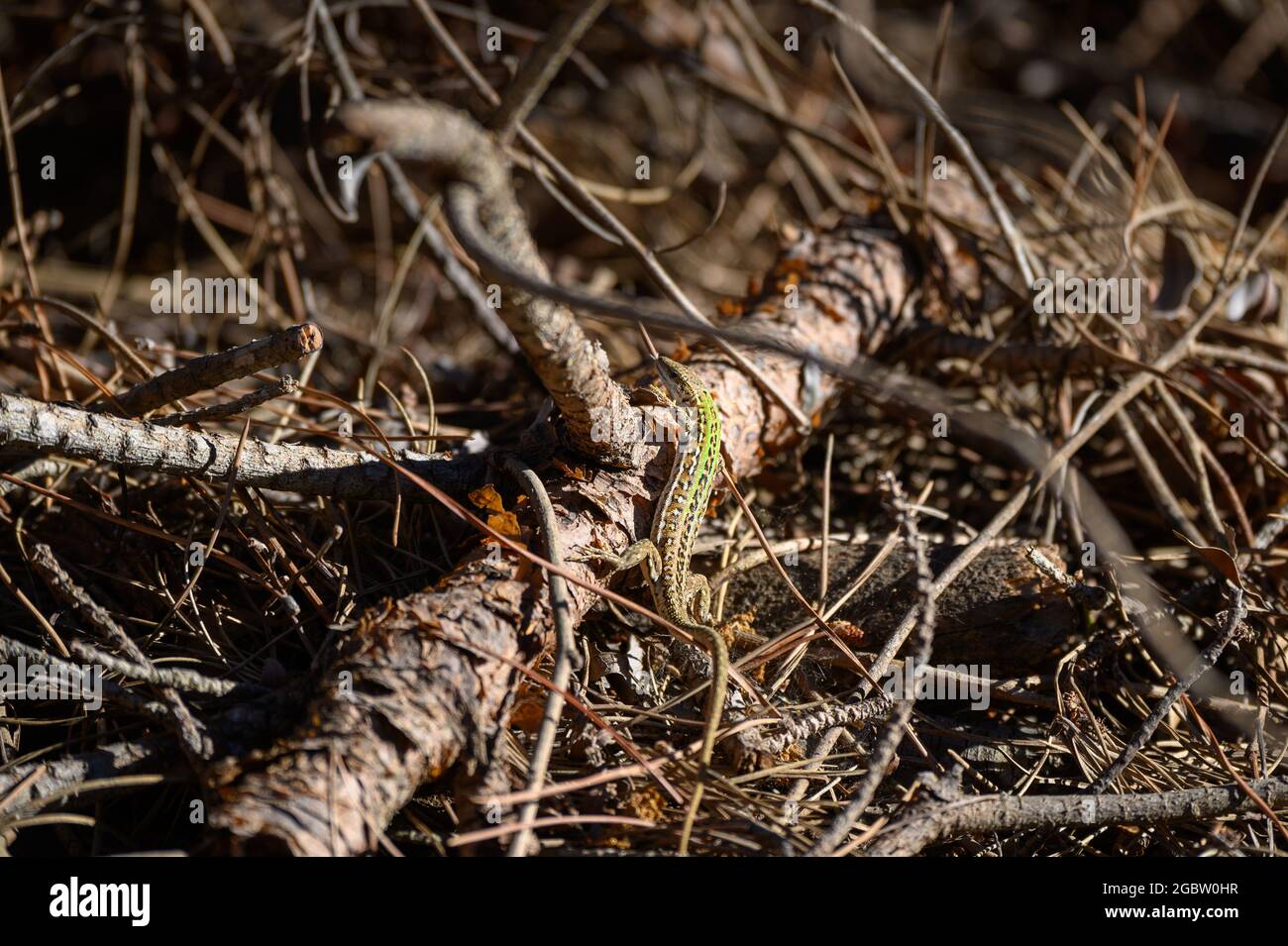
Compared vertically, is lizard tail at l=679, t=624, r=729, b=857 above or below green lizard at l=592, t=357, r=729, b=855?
below

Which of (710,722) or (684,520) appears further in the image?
(684,520)

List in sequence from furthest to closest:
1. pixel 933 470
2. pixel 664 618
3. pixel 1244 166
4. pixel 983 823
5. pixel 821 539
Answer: pixel 1244 166, pixel 933 470, pixel 821 539, pixel 664 618, pixel 983 823

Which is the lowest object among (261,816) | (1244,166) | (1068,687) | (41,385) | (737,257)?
(261,816)

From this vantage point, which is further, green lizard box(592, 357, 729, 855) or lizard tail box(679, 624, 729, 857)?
green lizard box(592, 357, 729, 855)

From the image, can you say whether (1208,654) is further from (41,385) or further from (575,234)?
(575,234)

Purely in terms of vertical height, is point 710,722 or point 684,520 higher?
point 684,520

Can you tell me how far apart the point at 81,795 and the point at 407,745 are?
59cm

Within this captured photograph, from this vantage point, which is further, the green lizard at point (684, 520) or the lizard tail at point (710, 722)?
the green lizard at point (684, 520)

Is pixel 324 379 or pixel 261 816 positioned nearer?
pixel 261 816

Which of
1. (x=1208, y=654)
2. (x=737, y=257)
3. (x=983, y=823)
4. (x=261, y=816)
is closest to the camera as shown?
(x=261, y=816)

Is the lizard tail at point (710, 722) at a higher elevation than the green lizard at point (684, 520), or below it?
below

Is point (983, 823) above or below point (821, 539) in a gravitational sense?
below

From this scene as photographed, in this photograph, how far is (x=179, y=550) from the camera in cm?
211

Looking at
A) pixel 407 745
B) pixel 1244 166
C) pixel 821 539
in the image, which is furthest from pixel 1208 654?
pixel 1244 166
